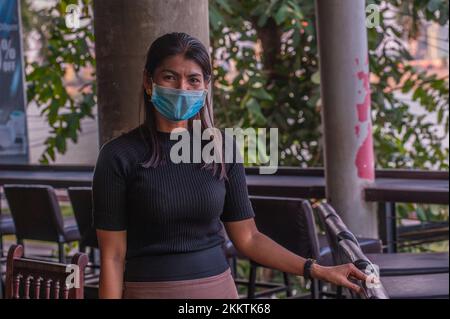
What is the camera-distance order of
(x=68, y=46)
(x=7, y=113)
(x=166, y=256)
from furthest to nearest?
(x=68, y=46), (x=7, y=113), (x=166, y=256)

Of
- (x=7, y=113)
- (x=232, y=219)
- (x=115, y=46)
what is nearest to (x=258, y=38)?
(x=7, y=113)

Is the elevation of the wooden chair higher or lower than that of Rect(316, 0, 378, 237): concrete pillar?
lower

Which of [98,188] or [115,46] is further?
[115,46]

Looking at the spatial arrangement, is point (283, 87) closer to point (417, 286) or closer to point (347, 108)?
point (347, 108)

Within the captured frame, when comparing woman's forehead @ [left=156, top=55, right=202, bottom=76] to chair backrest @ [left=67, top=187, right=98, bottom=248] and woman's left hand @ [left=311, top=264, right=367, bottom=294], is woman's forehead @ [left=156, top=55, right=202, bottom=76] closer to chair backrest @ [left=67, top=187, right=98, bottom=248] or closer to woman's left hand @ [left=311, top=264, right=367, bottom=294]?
woman's left hand @ [left=311, top=264, right=367, bottom=294]

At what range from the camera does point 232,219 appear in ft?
Answer: 8.43

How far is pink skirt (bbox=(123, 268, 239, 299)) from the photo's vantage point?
235 centimetres

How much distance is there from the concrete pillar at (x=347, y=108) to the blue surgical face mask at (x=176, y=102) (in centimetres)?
302

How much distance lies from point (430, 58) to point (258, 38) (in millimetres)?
3526

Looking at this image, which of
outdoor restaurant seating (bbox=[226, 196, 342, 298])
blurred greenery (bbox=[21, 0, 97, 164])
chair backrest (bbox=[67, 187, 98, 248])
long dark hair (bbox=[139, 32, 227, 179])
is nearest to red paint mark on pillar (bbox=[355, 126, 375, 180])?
outdoor restaurant seating (bbox=[226, 196, 342, 298])

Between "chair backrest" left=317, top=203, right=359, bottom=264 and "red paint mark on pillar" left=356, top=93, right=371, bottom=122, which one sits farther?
"red paint mark on pillar" left=356, top=93, right=371, bottom=122

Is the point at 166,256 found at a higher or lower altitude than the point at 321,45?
lower
